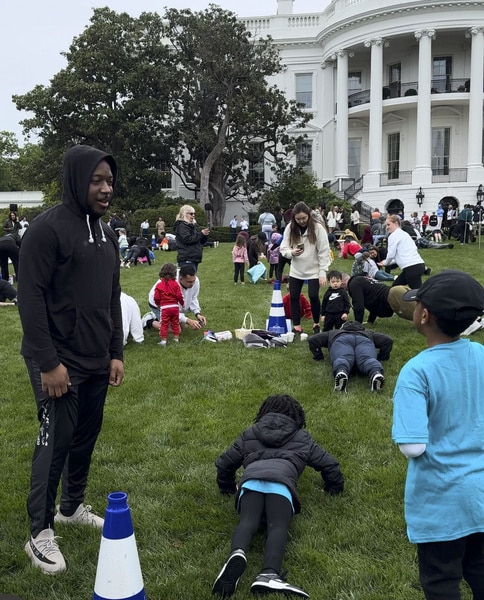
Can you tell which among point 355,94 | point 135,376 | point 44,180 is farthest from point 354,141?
point 135,376

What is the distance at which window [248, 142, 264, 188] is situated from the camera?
122 feet

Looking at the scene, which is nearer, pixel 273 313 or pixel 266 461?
pixel 266 461

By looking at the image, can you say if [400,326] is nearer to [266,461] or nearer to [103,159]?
[266,461]

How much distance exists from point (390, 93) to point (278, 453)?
3888 centimetres

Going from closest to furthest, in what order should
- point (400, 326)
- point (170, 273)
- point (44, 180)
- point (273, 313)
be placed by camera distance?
1. point (170, 273)
2. point (273, 313)
3. point (400, 326)
4. point (44, 180)

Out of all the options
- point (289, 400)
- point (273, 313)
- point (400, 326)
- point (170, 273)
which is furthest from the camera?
point (400, 326)

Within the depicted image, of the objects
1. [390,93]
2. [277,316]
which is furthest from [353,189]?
[277,316]

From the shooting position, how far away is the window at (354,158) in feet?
133

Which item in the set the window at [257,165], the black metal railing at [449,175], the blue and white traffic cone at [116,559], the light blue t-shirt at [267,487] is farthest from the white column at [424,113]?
the blue and white traffic cone at [116,559]

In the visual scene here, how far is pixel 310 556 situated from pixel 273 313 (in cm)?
574

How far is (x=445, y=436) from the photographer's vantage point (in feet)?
7.70

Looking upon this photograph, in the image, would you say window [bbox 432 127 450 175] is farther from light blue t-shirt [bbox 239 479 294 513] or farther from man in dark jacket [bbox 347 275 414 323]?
light blue t-shirt [bbox 239 479 294 513]

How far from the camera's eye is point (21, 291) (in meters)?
3.03

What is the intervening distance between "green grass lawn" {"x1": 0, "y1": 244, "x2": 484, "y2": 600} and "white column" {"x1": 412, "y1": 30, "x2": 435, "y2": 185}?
28.8 metres
